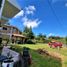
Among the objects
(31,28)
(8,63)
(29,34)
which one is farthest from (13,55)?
(31,28)

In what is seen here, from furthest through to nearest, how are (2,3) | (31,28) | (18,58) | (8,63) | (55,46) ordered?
(31,28) → (55,46) → (2,3) → (18,58) → (8,63)

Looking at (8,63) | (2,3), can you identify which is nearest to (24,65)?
(8,63)

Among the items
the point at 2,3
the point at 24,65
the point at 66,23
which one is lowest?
the point at 24,65

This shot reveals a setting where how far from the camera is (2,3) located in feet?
29.9

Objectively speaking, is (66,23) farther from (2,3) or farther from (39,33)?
(2,3)

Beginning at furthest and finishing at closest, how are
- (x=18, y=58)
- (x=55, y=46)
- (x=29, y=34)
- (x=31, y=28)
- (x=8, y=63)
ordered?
(x=31, y=28)
(x=29, y=34)
(x=55, y=46)
(x=18, y=58)
(x=8, y=63)

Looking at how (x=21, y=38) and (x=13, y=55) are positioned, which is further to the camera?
(x=21, y=38)

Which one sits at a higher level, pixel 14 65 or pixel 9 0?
pixel 9 0

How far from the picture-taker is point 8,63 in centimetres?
385

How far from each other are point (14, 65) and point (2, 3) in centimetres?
568

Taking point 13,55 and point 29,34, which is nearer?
point 13,55

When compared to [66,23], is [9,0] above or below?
below

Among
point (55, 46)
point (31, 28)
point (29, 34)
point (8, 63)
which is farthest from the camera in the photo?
point (31, 28)

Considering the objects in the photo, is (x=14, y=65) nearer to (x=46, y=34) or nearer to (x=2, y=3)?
(x=2, y=3)
